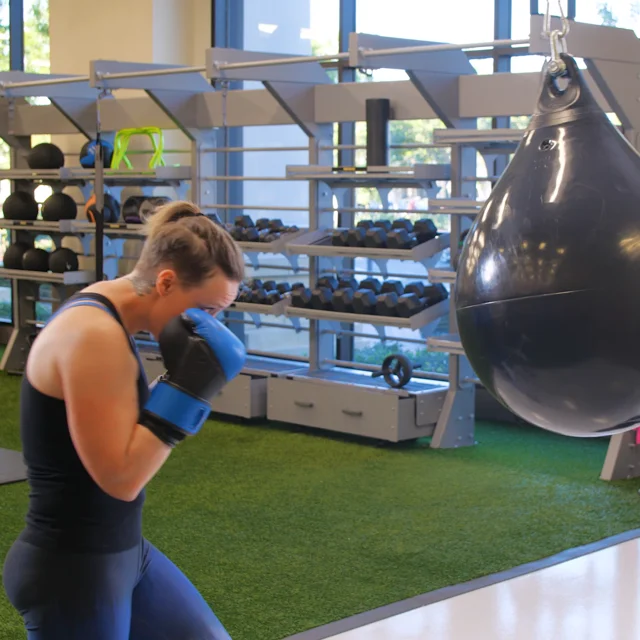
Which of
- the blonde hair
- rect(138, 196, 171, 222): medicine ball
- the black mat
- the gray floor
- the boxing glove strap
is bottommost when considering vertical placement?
the black mat

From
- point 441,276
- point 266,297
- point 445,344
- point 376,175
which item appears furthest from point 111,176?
point 445,344

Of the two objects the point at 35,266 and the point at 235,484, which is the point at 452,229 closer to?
the point at 235,484

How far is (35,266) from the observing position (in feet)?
26.1

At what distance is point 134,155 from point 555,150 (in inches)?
279

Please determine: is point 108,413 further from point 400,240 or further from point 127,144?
point 127,144

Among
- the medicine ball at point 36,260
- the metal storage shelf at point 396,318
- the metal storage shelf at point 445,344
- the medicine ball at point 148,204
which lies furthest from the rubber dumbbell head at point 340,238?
the medicine ball at point 36,260

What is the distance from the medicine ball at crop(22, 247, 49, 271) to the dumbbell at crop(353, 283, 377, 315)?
118 inches

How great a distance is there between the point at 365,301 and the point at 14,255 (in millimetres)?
3408

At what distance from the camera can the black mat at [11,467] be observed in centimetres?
516

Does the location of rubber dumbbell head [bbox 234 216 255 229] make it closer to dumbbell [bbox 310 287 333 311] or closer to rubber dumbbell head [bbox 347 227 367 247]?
dumbbell [bbox 310 287 333 311]

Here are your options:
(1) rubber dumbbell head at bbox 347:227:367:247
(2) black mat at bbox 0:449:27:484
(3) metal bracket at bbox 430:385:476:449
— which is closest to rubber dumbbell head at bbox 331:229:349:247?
(1) rubber dumbbell head at bbox 347:227:367:247

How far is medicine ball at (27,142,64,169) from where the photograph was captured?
26.0ft

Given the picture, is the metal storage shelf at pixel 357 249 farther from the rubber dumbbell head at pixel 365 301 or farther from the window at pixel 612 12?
the window at pixel 612 12

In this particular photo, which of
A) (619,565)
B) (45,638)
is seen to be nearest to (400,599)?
(619,565)
